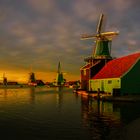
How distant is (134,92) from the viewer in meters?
49.0

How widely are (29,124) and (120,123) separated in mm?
8517

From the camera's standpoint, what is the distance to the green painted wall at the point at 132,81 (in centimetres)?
4847

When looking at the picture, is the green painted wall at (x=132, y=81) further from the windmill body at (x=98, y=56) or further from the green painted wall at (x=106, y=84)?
the windmill body at (x=98, y=56)

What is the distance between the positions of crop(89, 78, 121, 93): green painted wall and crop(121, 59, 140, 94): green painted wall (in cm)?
108

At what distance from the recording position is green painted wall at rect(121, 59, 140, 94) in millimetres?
48469

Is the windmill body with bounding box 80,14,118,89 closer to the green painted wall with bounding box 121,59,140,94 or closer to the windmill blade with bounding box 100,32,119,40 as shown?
the windmill blade with bounding box 100,32,119,40

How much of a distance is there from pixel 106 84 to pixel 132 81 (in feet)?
26.2

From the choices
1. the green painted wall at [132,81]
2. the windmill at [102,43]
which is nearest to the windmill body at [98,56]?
the windmill at [102,43]

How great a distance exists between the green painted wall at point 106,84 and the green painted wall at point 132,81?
3.55 ft

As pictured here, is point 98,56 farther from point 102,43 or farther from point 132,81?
point 132,81

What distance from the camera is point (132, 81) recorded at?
48844 mm

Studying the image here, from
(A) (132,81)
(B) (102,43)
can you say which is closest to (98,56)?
(B) (102,43)

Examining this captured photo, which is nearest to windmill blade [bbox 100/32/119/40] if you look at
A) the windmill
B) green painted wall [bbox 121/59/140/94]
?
the windmill

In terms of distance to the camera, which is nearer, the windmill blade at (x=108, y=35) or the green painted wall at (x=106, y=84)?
the green painted wall at (x=106, y=84)
